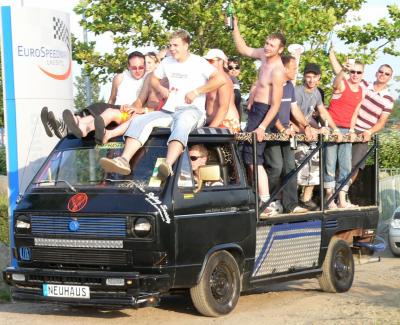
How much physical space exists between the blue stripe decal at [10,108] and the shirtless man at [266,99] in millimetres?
3305

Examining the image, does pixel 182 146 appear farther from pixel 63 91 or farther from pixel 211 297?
pixel 63 91

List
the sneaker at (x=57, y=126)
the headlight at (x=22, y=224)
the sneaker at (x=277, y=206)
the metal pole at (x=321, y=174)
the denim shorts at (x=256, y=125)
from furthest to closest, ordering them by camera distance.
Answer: the metal pole at (x=321, y=174) < the sneaker at (x=277, y=206) < the denim shorts at (x=256, y=125) < the sneaker at (x=57, y=126) < the headlight at (x=22, y=224)

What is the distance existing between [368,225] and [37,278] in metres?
5.21

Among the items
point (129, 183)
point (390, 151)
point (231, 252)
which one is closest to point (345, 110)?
point (231, 252)

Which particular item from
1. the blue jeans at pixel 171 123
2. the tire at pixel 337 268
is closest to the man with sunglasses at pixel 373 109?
the tire at pixel 337 268

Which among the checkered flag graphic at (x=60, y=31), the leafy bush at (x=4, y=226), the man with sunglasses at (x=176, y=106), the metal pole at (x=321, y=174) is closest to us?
the man with sunglasses at (x=176, y=106)

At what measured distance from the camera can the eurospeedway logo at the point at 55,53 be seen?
41.0 feet

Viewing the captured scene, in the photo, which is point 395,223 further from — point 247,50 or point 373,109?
point 247,50

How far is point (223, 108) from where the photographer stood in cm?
1066

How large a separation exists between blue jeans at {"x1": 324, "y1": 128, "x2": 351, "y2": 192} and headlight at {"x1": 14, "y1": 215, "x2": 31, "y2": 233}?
4.18m

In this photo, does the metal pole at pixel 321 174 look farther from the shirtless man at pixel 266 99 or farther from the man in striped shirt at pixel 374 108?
the man in striped shirt at pixel 374 108

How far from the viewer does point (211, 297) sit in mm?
9641

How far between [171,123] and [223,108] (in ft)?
3.19

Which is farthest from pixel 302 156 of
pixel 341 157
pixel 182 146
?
pixel 182 146
